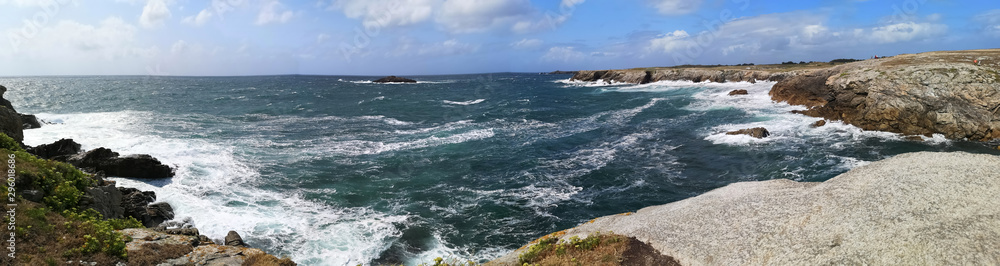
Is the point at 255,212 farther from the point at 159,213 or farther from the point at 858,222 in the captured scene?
the point at 858,222

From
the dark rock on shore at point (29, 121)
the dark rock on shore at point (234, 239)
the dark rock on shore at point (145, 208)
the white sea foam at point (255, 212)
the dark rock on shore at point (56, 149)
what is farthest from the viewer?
the dark rock on shore at point (29, 121)

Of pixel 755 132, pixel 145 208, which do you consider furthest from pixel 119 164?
pixel 755 132

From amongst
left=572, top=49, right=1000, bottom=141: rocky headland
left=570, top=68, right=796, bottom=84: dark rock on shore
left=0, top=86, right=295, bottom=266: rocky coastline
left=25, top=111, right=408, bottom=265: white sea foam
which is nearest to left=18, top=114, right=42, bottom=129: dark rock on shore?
left=25, top=111, right=408, bottom=265: white sea foam

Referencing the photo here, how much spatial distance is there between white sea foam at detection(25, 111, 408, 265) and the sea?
Result: 3.2 inches

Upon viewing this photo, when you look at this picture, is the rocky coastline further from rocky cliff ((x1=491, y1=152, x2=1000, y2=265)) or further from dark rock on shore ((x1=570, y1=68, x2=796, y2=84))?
dark rock on shore ((x1=570, y1=68, x2=796, y2=84))

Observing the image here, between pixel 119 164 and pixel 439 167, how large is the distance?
51.5 feet

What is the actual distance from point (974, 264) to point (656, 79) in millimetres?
116805

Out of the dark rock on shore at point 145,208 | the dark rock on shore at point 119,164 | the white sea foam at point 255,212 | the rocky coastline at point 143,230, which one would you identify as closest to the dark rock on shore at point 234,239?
the rocky coastline at point 143,230

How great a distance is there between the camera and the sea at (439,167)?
16.9 meters

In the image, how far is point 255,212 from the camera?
60.2 feet

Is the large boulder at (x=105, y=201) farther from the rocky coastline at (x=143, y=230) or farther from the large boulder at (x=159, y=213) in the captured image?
the large boulder at (x=159, y=213)

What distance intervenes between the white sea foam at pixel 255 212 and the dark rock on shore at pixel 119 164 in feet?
2.60

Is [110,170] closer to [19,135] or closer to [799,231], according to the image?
[19,135]

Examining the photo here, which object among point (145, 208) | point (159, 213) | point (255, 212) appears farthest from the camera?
point (255, 212)
